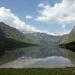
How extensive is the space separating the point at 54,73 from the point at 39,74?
12.6 ft

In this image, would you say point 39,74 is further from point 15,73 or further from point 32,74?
point 15,73

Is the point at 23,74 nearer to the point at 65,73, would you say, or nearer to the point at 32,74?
the point at 32,74

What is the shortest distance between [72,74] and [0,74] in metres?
17.0

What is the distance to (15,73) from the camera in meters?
51.4

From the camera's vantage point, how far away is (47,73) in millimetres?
A: 51688

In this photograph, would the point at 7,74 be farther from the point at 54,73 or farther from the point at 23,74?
the point at 54,73

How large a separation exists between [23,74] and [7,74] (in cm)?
391

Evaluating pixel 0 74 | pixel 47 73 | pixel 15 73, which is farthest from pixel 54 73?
pixel 0 74

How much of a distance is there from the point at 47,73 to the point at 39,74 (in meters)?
2.53

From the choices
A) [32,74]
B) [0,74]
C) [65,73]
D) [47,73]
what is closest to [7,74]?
[0,74]

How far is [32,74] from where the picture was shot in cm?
5038

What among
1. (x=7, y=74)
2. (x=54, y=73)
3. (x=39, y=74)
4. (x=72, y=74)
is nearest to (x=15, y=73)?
(x=7, y=74)

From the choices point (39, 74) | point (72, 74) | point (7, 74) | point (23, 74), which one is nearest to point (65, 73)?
point (72, 74)

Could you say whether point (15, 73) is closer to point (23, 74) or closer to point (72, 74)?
point (23, 74)
